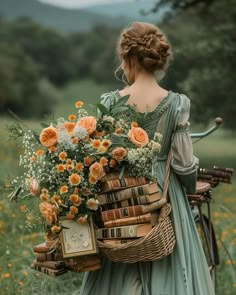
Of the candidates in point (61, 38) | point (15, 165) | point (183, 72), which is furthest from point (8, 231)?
point (61, 38)

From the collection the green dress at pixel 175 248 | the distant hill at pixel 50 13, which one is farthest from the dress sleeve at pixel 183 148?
the distant hill at pixel 50 13

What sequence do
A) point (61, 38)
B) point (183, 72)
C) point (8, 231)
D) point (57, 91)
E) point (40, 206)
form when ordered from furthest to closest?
1. point (61, 38)
2. point (57, 91)
3. point (183, 72)
4. point (8, 231)
5. point (40, 206)

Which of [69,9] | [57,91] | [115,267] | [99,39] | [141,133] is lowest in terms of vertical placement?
[115,267]

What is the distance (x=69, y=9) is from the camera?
400 feet

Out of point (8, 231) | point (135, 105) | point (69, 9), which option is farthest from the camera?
point (69, 9)

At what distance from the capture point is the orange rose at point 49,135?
13.1ft

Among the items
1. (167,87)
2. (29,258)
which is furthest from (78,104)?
(167,87)

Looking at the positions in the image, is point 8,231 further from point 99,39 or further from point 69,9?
point 69,9

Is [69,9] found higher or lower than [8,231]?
higher

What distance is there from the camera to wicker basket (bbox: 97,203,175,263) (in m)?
3.98

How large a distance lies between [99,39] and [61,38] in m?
3.81

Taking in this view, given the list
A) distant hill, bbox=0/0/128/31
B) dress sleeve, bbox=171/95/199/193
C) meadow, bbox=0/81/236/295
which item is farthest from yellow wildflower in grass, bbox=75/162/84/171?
distant hill, bbox=0/0/128/31

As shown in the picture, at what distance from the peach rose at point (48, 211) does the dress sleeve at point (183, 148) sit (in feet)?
2.46

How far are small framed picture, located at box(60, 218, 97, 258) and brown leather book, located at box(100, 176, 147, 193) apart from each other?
0.22 m
